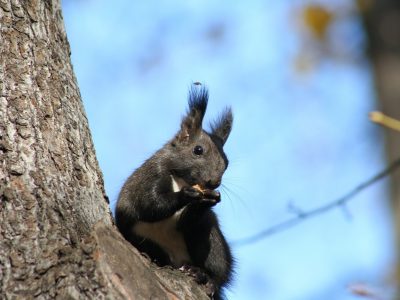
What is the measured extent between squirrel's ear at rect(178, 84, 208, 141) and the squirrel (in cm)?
22

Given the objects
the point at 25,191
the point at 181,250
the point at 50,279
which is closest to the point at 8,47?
the point at 25,191

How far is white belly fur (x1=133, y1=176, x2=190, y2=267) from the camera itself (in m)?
3.61

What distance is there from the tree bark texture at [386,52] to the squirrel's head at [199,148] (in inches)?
36.4

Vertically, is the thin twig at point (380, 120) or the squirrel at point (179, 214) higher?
the thin twig at point (380, 120)

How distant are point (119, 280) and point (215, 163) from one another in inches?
64.3

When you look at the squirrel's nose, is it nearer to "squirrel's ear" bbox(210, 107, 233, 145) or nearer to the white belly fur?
the white belly fur

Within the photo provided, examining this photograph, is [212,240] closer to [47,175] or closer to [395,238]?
[395,238]

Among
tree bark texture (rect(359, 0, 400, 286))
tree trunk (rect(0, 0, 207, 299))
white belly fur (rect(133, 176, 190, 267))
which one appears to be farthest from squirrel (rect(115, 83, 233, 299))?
tree bark texture (rect(359, 0, 400, 286))

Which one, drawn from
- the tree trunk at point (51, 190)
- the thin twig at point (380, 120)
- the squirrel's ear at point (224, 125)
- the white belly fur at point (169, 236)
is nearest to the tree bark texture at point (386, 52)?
the squirrel's ear at point (224, 125)

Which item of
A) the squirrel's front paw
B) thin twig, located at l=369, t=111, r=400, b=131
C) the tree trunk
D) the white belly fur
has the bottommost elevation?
the white belly fur

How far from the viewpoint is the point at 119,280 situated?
7.40 ft

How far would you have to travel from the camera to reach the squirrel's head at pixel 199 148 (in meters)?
3.80

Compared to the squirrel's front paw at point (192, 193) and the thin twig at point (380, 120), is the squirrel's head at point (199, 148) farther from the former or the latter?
the thin twig at point (380, 120)

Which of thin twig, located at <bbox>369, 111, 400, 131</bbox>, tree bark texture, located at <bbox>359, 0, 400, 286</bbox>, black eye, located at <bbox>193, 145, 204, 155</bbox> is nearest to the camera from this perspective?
thin twig, located at <bbox>369, 111, 400, 131</bbox>
